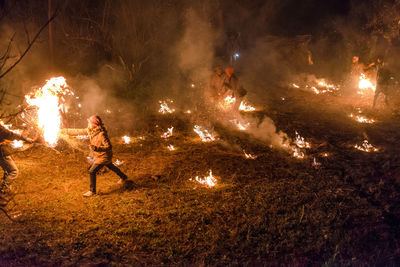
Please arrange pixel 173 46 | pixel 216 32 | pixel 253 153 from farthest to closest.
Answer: pixel 216 32 < pixel 173 46 < pixel 253 153

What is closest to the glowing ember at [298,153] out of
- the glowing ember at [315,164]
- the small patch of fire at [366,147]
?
the glowing ember at [315,164]

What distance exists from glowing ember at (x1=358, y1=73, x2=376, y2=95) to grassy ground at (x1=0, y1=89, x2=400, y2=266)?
9308mm

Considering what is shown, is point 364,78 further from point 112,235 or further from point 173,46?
point 112,235

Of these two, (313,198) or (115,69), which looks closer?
(313,198)

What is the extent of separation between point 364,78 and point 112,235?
17803 millimetres

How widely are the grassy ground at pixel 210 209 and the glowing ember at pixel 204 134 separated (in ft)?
1.97

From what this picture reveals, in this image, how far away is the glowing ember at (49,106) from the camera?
6.01m

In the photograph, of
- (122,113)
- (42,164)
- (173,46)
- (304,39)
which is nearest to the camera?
(42,164)

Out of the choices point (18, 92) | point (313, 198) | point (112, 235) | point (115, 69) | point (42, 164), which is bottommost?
point (112, 235)

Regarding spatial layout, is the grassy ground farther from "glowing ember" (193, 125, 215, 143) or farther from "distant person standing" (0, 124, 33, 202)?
"glowing ember" (193, 125, 215, 143)

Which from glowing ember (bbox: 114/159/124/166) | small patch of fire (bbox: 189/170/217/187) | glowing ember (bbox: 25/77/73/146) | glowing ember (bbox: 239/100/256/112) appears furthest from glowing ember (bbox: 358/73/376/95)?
glowing ember (bbox: 25/77/73/146)

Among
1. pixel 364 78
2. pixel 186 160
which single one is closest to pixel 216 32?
pixel 364 78

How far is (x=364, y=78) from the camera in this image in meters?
17.3

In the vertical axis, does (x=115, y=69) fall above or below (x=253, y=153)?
above
